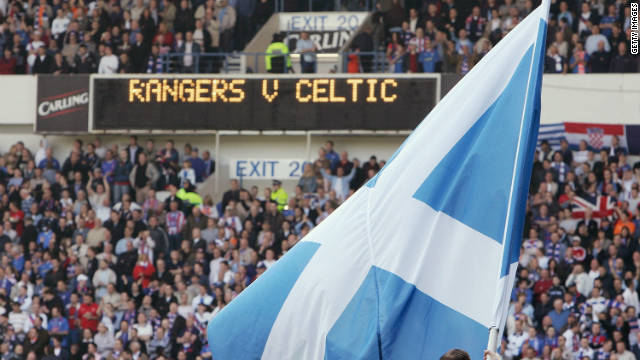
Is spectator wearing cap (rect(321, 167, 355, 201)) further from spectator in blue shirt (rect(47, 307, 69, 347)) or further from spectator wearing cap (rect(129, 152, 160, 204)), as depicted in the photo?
spectator in blue shirt (rect(47, 307, 69, 347))

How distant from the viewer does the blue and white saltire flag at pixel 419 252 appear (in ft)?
21.6

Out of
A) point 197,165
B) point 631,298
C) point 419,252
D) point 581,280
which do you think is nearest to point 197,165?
point 197,165

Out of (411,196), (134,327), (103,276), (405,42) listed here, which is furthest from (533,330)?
(411,196)

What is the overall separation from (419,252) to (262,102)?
1645cm

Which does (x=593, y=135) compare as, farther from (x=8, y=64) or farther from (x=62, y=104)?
(x=8, y=64)

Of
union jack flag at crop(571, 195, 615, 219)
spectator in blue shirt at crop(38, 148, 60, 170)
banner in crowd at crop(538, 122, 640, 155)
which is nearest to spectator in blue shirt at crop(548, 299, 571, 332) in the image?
union jack flag at crop(571, 195, 615, 219)

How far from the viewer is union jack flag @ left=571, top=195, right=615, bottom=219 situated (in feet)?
66.3

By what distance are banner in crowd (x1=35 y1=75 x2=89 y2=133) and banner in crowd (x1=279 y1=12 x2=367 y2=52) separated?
14.3 ft

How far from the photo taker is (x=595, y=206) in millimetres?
20406

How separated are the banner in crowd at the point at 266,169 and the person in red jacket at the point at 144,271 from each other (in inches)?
167

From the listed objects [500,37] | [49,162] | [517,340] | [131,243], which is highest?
[500,37]

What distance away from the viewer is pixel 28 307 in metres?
20.6

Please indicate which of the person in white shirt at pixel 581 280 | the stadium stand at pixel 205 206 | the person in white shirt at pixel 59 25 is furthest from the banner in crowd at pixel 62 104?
the person in white shirt at pixel 581 280

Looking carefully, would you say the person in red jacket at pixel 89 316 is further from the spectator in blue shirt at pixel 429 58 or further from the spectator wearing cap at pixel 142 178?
the spectator in blue shirt at pixel 429 58
